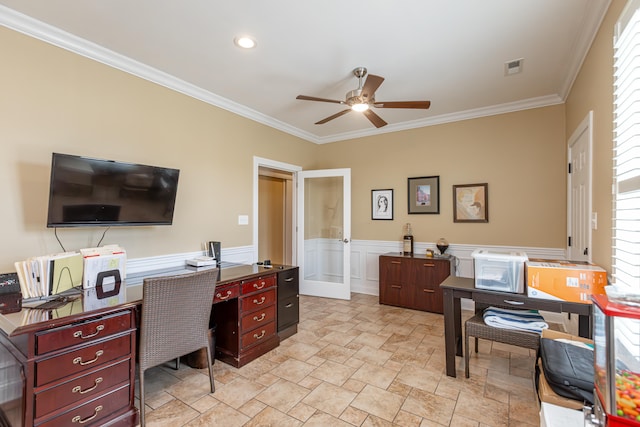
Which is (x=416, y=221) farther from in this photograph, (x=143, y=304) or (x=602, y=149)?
(x=143, y=304)

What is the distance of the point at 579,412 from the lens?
3.62 ft

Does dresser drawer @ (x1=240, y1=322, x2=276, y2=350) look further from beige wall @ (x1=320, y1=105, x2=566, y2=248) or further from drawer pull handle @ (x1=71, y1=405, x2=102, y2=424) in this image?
beige wall @ (x1=320, y1=105, x2=566, y2=248)

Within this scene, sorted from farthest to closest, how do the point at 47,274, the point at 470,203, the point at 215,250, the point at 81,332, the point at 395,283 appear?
the point at 395,283, the point at 470,203, the point at 215,250, the point at 47,274, the point at 81,332

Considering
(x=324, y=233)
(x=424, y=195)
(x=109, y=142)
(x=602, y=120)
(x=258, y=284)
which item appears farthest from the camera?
(x=324, y=233)

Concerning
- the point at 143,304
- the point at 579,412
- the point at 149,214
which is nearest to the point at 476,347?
the point at 579,412

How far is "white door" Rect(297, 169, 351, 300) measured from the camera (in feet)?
15.5

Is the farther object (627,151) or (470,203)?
(470,203)

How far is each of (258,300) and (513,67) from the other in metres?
3.37

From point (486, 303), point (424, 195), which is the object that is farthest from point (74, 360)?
point (424, 195)

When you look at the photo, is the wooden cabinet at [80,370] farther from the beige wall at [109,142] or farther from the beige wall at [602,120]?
Result: the beige wall at [602,120]

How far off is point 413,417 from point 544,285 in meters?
1.29

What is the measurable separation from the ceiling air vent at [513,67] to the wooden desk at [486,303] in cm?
211

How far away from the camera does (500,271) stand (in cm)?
230

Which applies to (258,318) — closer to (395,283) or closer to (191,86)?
(395,283)
